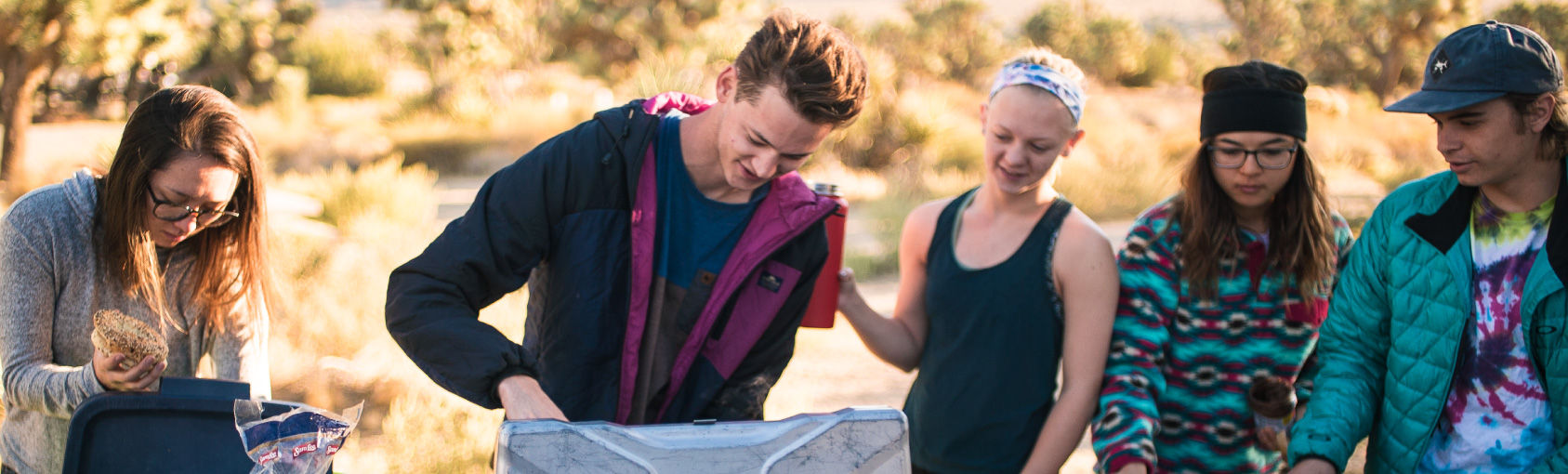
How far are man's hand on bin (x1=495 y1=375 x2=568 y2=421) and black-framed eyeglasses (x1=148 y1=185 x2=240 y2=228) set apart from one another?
2.55 ft

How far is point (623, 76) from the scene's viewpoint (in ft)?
77.9

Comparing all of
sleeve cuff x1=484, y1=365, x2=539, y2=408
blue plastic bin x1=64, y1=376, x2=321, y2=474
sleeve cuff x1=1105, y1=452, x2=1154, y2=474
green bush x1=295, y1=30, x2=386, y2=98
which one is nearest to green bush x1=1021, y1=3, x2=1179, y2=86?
green bush x1=295, y1=30, x2=386, y2=98

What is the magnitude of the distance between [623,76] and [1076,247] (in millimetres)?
22214

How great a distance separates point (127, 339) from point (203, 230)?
0.47 m

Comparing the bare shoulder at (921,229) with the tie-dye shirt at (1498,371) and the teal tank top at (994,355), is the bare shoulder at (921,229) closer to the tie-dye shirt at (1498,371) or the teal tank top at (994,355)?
the teal tank top at (994,355)

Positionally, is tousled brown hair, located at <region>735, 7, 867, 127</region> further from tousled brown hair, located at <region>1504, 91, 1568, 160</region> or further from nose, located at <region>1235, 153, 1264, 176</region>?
tousled brown hair, located at <region>1504, 91, 1568, 160</region>

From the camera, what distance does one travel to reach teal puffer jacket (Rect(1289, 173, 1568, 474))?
179cm

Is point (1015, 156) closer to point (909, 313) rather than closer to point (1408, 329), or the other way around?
point (909, 313)

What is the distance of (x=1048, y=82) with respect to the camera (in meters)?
2.24

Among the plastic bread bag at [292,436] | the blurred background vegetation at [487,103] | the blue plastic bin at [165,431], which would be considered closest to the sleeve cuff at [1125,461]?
the plastic bread bag at [292,436]

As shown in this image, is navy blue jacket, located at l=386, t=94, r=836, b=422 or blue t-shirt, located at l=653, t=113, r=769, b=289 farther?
blue t-shirt, located at l=653, t=113, r=769, b=289

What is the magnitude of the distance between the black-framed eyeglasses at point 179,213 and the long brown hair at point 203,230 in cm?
2

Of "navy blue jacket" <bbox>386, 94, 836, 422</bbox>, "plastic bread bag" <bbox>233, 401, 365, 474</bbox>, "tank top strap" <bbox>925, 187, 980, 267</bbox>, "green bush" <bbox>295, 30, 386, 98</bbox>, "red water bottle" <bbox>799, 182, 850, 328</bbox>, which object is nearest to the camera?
"plastic bread bag" <bbox>233, 401, 365, 474</bbox>

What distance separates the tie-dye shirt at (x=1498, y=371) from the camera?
6.03ft
